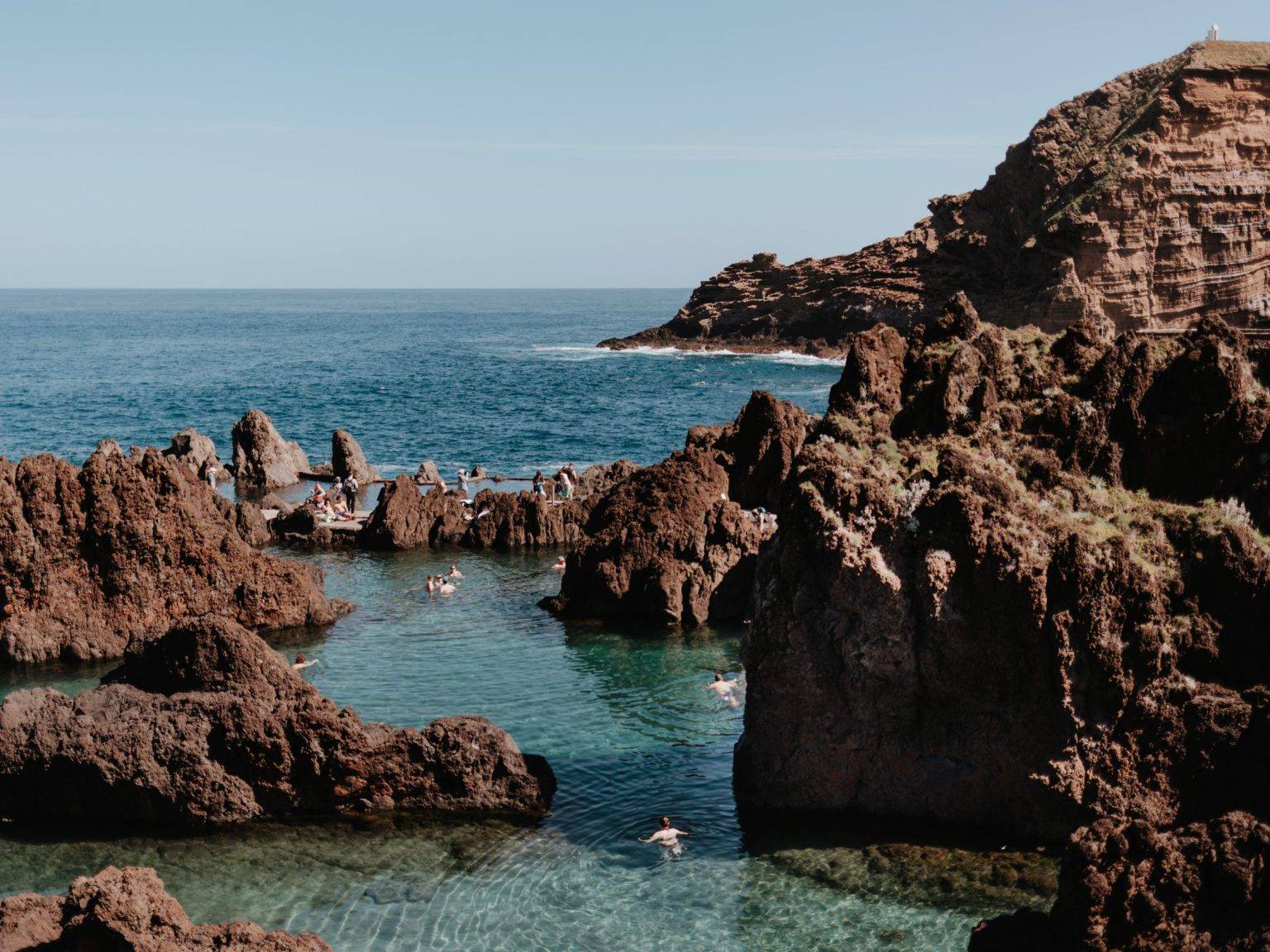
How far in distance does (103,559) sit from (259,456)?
32401 millimetres

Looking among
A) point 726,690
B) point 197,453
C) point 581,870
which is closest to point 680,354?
point 197,453

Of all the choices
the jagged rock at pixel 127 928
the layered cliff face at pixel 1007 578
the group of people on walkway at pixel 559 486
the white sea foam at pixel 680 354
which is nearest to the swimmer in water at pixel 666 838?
the layered cliff face at pixel 1007 578

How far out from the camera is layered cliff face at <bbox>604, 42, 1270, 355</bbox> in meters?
113

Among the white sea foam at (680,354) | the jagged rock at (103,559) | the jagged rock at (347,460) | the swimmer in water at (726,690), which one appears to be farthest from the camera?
the white sea foam at (680,354)

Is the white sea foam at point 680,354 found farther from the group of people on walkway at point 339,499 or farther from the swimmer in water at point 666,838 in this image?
the swimmer in water at point 666,838

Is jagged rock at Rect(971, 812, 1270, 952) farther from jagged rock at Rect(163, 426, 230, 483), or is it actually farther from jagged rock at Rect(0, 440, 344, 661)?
jagged rock at Rect(163, 426, 230, 483)

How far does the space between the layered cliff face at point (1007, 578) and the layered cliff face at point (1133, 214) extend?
319 feet

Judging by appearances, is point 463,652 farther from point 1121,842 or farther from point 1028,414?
point 1121,842

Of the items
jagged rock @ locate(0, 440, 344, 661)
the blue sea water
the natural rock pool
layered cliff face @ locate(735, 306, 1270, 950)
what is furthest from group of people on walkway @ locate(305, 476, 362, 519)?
layered cliff face @ locate(735, 306, 1270, 950)

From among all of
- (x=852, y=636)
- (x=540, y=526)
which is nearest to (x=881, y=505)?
(x=852, y=636)

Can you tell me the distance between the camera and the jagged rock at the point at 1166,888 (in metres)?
11.7

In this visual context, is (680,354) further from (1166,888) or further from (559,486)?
(1166,888)

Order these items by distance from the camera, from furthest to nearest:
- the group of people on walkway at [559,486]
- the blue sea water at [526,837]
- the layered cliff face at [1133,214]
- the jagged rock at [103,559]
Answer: the layered cliff face at [1133,214]
the group of people on walkway at [559,486]
the jagged rock at [103,559]
the blue sea water at [526,837]

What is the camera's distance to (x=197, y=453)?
215ft
